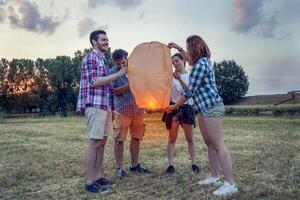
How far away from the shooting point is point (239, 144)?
31.9ft

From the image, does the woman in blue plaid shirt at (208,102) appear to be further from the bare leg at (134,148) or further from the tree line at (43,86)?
the tree line at (43,86)

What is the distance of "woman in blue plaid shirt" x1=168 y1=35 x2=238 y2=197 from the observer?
4.57 metres

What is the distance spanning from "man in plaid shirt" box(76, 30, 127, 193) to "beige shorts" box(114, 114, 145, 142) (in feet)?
2.60

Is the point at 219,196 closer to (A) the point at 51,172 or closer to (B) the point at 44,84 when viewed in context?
(A) the point at 51,172

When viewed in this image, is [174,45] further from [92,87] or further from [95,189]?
[95,189]

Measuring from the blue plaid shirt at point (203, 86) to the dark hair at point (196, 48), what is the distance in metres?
0.08

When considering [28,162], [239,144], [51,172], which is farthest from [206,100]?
[239,144]

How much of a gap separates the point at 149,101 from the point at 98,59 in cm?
89

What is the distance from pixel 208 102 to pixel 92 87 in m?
1.53

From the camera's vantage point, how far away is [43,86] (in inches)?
2274

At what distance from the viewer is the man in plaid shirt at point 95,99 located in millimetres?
4930

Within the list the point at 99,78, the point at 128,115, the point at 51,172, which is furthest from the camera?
the point at 51,172

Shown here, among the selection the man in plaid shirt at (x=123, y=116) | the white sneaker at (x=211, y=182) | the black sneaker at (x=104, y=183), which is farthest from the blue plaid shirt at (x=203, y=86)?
the black sneaker at (x=104, y=183)

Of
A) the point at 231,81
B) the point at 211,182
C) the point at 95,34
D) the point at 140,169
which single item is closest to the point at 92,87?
the point at 95,34
